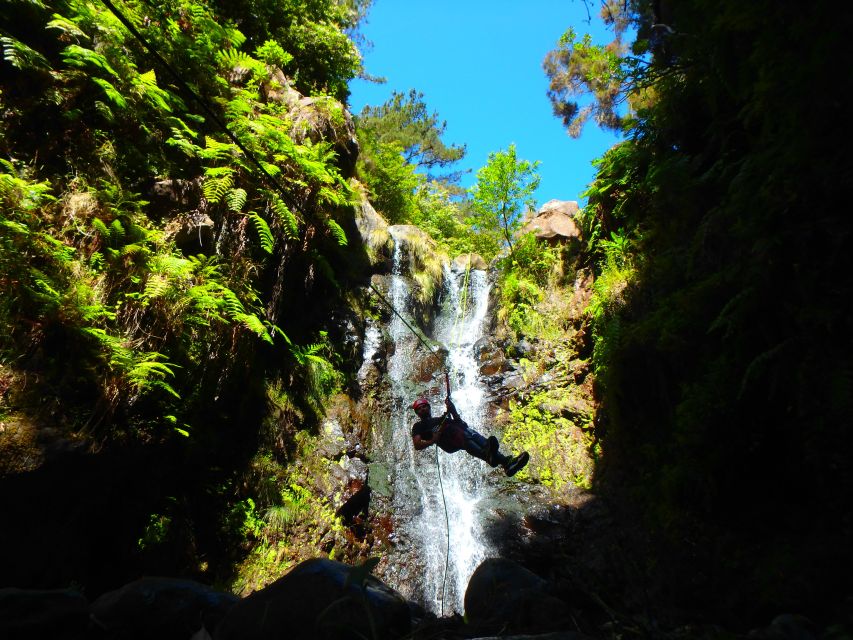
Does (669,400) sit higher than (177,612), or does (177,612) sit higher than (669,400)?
(669,400)

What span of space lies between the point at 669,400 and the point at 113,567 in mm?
6842

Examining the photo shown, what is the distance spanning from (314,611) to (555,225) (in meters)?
10.2

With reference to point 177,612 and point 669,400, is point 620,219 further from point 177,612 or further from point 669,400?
point 177,612

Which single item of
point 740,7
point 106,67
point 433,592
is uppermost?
point 106,67

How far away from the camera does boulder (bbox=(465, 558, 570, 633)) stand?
2322mm

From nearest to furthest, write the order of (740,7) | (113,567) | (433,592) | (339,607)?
(339,607) < (740,7) < (113,567) < (433,592)

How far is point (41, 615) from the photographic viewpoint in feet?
6.50

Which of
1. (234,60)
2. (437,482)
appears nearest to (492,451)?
(437,482)

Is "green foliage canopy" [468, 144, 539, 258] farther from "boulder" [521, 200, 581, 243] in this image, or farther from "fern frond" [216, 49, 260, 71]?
"fern frond" [216, 49, 260, 71]

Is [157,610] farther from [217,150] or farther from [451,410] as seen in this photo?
[217,150]

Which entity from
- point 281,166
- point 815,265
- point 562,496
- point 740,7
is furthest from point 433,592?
point 740,7

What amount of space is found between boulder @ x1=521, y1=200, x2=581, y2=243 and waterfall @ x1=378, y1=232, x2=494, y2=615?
2.59 m

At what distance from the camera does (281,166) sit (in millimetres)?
6688

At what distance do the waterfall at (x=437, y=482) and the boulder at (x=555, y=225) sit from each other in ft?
8.51
